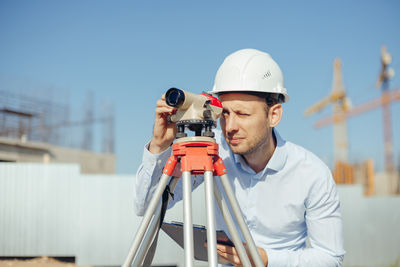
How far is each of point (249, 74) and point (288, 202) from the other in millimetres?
904

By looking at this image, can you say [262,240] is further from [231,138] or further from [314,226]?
[231,138]

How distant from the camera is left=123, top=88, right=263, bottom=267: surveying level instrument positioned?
1.66 metres

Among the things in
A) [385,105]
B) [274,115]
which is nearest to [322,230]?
[274,115]

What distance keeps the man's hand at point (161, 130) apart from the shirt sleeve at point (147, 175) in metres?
0.04

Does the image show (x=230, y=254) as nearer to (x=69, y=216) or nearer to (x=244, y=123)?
(x=244, y=123)

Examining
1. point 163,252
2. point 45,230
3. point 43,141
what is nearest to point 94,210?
point 45,230

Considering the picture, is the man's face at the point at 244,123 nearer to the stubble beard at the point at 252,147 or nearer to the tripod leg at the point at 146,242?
the stubble beard at the point at 252,147

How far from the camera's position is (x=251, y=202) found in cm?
244

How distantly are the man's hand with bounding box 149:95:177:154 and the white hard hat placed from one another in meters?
0.51

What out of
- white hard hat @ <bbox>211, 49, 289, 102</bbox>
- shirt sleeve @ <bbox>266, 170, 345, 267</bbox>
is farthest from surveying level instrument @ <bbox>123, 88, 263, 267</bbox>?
shirt sleeve @ <bbox>266, 170, 345, 267</bbox>

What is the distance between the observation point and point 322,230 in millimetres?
2277

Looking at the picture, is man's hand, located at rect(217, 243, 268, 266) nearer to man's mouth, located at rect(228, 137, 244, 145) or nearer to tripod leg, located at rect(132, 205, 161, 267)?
tripod leg, located at rect(132, 205, 161, 267)

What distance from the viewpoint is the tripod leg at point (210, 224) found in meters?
1.60

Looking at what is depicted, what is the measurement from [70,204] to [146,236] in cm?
868
